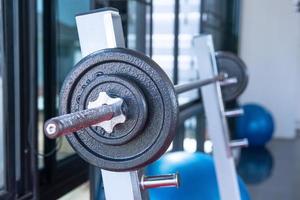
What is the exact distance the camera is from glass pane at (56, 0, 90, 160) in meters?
1.86

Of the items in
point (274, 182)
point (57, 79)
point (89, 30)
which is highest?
point (89, 30)

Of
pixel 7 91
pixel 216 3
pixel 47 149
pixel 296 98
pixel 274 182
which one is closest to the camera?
pixel 7 91

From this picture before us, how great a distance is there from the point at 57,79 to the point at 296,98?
3.88 metres

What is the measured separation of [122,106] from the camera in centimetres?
57

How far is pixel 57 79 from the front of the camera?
197 cm

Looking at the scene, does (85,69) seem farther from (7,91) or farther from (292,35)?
(292,35)

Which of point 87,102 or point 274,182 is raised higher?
point 87,102

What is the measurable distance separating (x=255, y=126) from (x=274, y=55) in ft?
3.45

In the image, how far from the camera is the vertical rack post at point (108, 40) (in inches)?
25.4

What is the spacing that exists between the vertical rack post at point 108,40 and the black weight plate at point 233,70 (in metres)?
1.11

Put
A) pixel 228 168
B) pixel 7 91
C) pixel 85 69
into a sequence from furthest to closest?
pixel 228 168 < pixel 7 91 < pixel 85 69

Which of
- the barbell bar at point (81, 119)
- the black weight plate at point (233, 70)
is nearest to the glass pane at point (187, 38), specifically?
the black weight plate at point (233, 70)

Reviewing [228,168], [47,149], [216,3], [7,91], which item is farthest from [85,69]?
[216,3]

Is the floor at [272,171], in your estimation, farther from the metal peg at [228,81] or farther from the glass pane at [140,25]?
the glass pane at [140,25]
